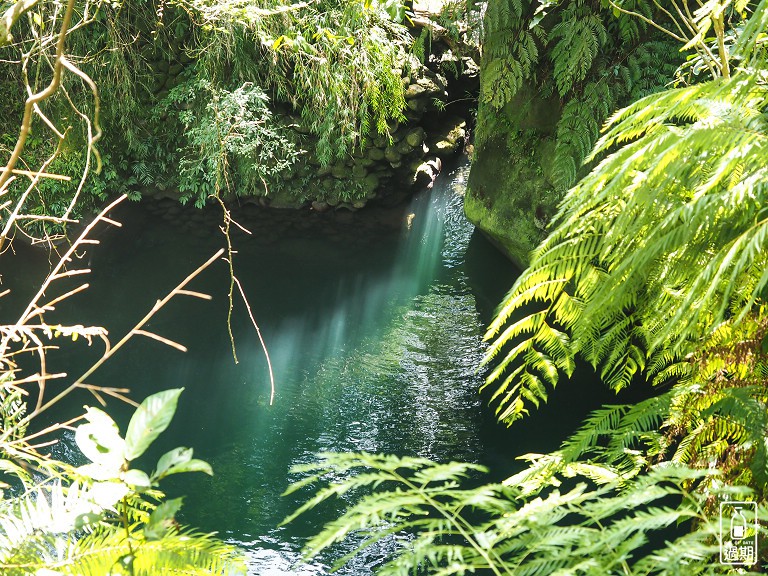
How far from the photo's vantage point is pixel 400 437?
3549mm

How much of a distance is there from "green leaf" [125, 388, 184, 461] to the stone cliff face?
374 cm

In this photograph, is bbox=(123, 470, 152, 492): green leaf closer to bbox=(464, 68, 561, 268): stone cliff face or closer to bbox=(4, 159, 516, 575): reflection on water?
bbox=(4, 159, 516, 575): reflection on water

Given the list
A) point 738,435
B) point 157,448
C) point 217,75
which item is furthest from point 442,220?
point 738,435

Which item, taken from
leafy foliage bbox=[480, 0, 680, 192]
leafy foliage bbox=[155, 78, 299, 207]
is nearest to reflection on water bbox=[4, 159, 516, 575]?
leafy foliage bbox=[155, 78, 299, 207]

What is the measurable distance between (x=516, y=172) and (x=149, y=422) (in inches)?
164

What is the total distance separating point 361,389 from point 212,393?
0.87 metres

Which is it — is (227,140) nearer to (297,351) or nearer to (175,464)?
(297,351)

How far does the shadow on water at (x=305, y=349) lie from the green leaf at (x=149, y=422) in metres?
2.20

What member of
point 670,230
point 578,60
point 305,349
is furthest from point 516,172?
point 670,230

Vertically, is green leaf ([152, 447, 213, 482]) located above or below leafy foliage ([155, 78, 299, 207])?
below

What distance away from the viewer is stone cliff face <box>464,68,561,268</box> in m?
4.44

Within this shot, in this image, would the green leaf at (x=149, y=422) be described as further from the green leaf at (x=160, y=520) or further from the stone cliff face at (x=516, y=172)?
the stone cliff face at (x=516, y=172)

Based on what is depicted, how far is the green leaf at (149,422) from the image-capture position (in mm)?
753

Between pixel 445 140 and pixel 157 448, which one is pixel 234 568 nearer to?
pixel 157 448
